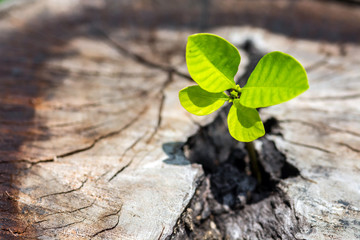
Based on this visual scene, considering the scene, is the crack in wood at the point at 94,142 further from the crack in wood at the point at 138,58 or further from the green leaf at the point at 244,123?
the green leaf at the point at 244,123

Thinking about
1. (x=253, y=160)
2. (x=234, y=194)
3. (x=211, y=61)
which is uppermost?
(x=211, y=61)

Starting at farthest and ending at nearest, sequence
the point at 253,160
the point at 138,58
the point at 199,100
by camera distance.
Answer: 1. the point at 138,58
2. the point at 253,160
3. the point at 199,100

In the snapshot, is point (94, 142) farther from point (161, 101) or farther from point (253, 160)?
point (253, 160)

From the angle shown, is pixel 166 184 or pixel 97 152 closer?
pixel 166 184

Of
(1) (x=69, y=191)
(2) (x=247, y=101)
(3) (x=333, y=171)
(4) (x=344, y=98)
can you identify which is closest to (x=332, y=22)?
(4) (x=344, y=98)

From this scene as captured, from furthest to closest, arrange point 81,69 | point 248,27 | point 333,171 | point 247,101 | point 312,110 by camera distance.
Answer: point 248,27, point 81,69, point 312,110, point 333,171, point 247,101

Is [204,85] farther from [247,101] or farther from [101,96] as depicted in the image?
[101,96]

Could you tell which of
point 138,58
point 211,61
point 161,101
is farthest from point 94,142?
point 138,58
